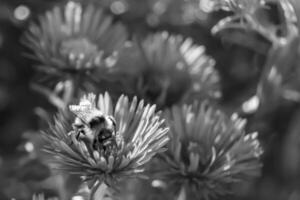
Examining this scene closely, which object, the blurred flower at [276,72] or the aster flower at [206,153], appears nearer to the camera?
the aster flower at [206,153]

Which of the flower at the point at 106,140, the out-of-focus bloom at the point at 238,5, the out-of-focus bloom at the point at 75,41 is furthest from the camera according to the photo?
the out-of-focus bloom at the point at 75,41

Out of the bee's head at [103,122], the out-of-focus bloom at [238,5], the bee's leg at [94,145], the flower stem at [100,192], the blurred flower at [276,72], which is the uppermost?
the out-of-focus bloom at [238,5]

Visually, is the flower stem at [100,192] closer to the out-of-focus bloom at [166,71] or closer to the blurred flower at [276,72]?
the out-of-focus bloom at [166,71]

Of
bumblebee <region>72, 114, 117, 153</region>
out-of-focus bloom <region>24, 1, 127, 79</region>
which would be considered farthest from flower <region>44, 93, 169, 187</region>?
out-of-focus bloom <region>24, 1, 127, 79</region>

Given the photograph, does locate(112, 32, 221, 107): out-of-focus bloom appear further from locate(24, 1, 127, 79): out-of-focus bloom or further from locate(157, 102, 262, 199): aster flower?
locate(157, 102, 262, 199): aster flower

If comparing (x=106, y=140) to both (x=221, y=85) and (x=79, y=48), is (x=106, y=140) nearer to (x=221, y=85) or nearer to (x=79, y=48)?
(x=79, y=48)

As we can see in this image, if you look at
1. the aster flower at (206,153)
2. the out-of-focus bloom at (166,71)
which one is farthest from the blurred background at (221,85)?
the aster flower at (206,153)
